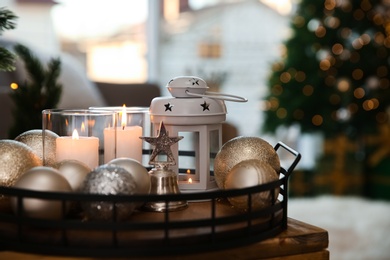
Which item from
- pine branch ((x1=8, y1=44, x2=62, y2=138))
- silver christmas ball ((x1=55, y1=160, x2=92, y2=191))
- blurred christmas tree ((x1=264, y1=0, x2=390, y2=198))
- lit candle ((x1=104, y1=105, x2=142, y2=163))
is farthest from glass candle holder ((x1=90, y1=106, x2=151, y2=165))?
blurred christmas tree ((x1=264, y1=0, x2=390, y2=198))

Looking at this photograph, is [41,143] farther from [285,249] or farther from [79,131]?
[285,249]

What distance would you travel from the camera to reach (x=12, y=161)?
3.15ft

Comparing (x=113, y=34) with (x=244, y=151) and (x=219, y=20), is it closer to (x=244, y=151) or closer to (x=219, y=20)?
(x=219, y=20)

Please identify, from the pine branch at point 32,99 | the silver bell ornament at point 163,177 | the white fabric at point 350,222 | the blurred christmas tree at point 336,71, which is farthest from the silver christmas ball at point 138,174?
the blurred christmas tree at point 336,71

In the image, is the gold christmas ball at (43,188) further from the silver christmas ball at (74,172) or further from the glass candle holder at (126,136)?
the glass candle holder at (126,136)

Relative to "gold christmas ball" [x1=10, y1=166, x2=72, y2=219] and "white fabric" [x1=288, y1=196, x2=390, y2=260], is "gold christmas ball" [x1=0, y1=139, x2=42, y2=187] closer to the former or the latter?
"gold christmas ball" [x1=10, y1=166, x2=72, y2=219]

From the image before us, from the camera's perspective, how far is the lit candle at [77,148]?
3.32 feet

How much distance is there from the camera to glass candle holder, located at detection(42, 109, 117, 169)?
101 cm

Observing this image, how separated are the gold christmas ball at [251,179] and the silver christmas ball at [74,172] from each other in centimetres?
22

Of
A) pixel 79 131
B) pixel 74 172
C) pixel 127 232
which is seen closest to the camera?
pixel 127 232

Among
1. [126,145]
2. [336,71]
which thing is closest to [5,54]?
[126,145]

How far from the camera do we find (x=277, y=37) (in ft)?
15.6

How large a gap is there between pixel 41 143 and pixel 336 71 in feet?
10.2

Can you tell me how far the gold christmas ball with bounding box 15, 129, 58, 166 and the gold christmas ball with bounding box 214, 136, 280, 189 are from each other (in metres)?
0.27
